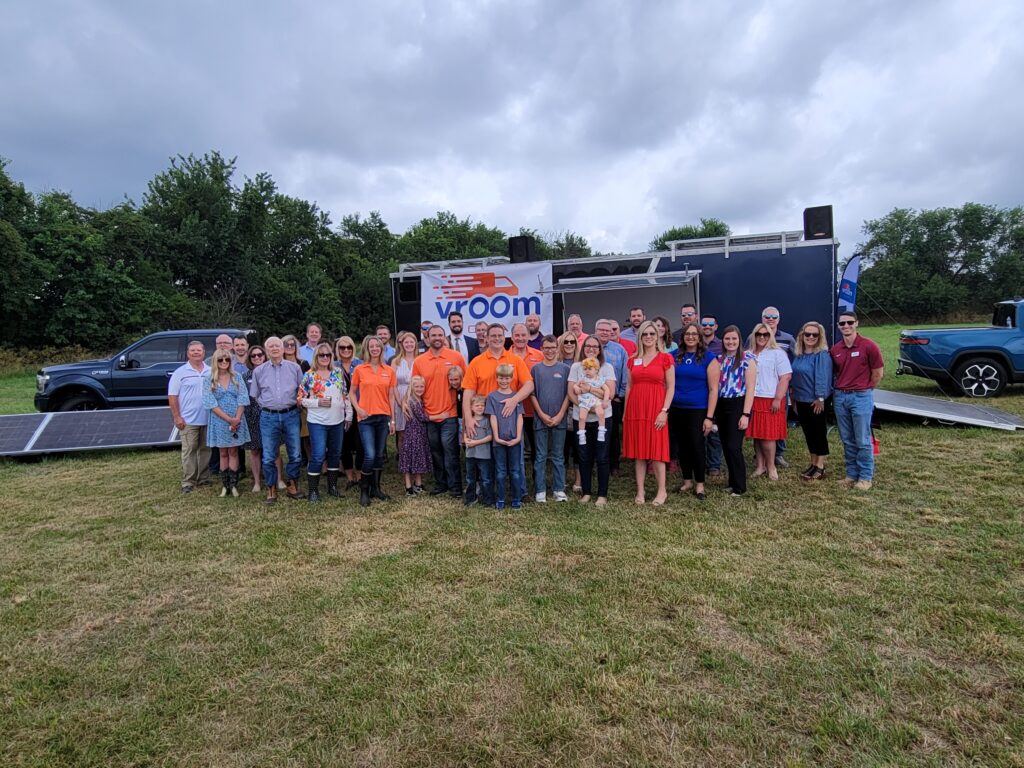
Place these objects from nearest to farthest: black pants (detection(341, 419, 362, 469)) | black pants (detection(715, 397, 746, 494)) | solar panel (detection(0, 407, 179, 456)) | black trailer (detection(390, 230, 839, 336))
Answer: black pants (detection(715, 397, 746, 494)), black pants (detection(341, 419, 362, 469)), black trailer (detection(390, 230, 839, 336)), solar panel (detection(0, 407, 179, 456))

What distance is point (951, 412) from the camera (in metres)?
7.45

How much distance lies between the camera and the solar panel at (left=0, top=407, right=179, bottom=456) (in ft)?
24.2

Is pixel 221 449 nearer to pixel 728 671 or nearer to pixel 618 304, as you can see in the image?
pixel 728 671

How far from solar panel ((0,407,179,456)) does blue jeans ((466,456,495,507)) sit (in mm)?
4865

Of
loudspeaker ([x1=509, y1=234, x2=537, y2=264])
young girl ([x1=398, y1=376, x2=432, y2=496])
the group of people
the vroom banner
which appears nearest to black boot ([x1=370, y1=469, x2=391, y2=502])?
the group of people

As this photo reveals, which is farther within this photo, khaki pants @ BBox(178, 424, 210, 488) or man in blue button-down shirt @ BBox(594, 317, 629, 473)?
khaki pants @ BBox(178, 424, 210, 488)

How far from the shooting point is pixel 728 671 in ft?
8.46

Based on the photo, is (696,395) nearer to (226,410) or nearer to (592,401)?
(592,401)

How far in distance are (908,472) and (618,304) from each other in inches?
205

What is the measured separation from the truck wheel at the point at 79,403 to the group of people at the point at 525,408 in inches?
187

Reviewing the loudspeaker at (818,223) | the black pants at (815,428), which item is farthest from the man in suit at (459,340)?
the loudspeaker at (818,223)

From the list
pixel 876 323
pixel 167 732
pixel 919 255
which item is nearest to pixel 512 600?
pixel 167 732

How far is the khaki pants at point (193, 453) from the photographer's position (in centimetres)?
578

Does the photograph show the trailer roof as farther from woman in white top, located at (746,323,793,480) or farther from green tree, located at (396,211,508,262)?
green tree, located at (396,211,508,262)
